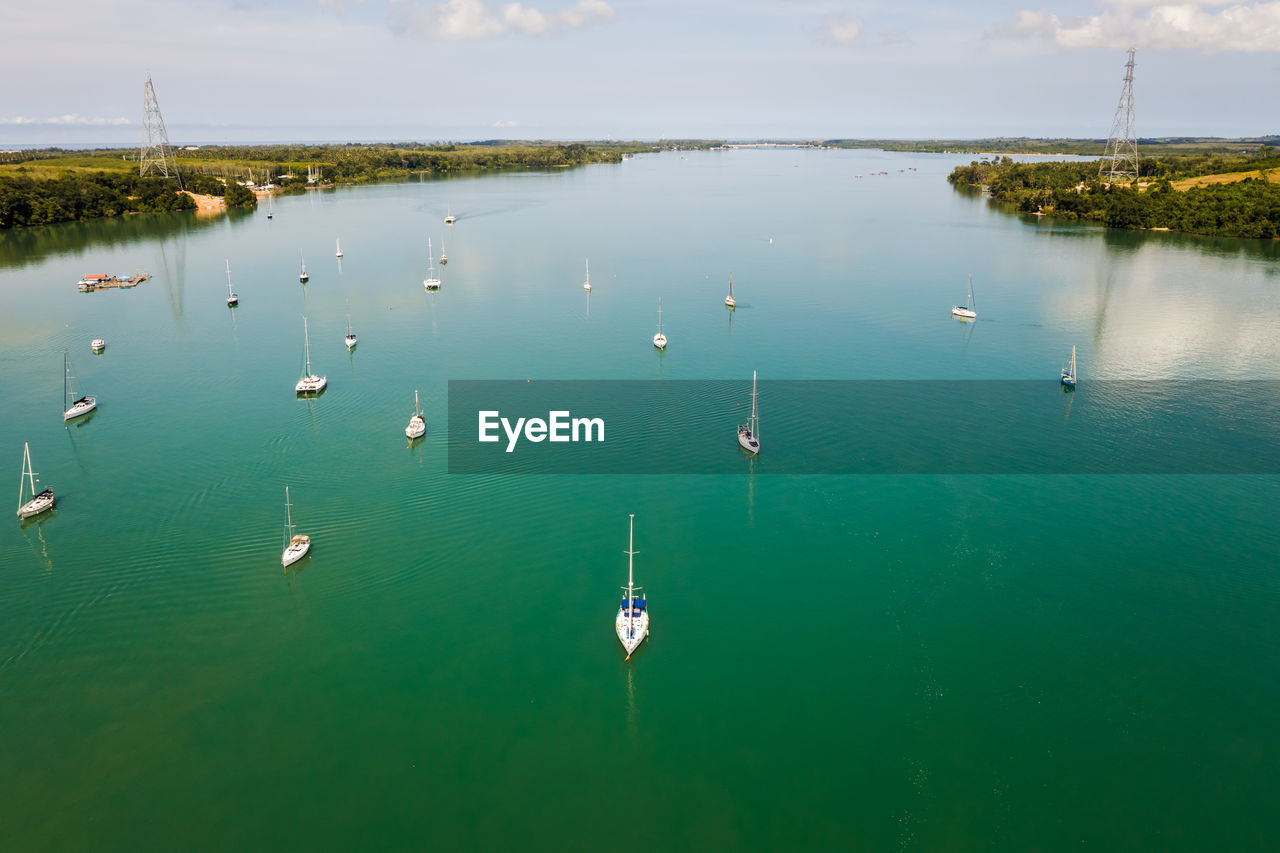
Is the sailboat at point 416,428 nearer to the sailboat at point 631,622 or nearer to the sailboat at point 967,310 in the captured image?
the sailboat at point 631,622

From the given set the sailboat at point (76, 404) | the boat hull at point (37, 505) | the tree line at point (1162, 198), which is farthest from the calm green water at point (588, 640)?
the tree line at point (1162, 198)

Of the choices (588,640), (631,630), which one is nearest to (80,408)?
(588,640)

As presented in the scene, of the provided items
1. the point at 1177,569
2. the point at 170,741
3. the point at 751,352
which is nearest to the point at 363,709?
the point at 170,741

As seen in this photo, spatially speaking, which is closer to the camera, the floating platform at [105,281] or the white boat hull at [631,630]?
the white boat hull at [631,630]

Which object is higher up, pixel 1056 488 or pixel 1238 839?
pixel 1056 488

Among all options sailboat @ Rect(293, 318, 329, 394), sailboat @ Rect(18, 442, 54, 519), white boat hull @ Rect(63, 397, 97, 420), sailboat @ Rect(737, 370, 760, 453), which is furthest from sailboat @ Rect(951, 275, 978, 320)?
white boat hull @ Rect(63, 397, 97, 420)

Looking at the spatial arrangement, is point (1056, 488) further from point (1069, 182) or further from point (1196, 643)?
point (1069, 182)
